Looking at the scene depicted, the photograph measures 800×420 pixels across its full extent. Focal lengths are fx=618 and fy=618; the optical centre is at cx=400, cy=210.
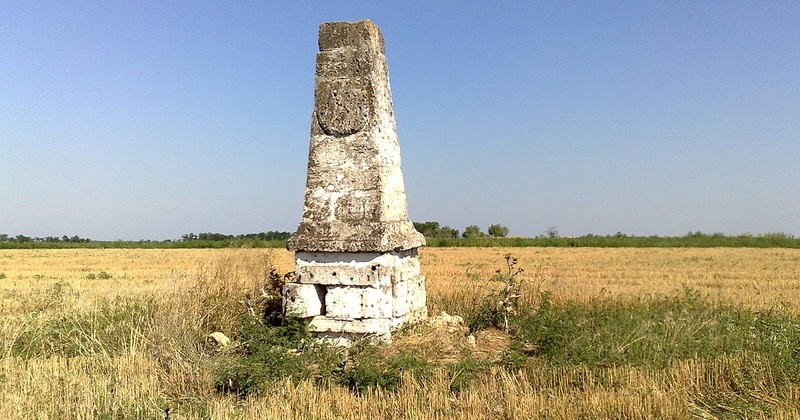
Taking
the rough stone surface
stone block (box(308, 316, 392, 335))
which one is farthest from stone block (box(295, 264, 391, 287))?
stone block (box(308, 316, 392, 335))

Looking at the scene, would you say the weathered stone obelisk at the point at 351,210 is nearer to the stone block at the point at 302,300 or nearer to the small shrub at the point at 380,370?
the stone block at the point at 302,300

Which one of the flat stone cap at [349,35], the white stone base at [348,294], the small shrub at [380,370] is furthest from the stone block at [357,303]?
the flat stone cap at [349,35]

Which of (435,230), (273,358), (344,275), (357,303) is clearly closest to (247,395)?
(273,358)

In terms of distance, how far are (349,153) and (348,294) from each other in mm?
1942

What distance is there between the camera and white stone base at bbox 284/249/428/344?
26.8ft

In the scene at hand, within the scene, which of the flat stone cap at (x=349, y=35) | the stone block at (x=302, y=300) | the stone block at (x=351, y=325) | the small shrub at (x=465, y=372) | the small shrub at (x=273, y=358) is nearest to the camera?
the small shrub at (x=465, y=372)

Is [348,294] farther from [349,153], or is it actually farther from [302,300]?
[349,153]

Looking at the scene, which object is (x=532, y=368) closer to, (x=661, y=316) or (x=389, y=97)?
(x=661, y=316)

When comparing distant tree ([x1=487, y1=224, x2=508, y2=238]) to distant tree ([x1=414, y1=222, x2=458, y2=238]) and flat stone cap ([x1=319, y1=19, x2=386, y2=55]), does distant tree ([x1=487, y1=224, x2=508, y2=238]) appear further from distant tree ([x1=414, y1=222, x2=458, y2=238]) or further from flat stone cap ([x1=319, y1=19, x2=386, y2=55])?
flat stone cap ([x1=319, y1=19, x2=386, y2=55])

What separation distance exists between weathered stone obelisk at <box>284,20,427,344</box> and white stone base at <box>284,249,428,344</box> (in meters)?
0.01

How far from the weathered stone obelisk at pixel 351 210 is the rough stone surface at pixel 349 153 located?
1cm

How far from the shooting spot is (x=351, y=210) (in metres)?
8.49

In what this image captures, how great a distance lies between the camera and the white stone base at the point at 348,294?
8.17 m

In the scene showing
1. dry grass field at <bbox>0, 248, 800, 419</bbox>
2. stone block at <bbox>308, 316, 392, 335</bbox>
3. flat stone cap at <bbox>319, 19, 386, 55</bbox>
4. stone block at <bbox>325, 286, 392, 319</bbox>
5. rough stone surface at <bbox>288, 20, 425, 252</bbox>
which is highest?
flat stone cap at <bbox>319, 19, 386, 55</bbox>
